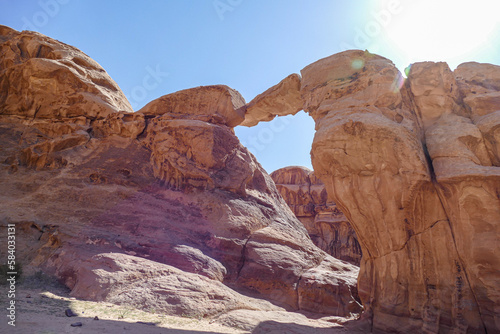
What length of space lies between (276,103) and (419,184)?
7668 millimetres

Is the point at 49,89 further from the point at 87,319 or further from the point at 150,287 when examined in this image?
the point at 87,319

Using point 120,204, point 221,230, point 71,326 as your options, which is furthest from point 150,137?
point 71,326

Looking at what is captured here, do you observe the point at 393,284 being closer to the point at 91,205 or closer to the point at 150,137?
the point at 91,205

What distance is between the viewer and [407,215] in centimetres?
621

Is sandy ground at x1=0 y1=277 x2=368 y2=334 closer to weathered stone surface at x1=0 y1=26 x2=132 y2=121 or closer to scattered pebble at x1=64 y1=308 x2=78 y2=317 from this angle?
scattered pebble at x1=64 y1=308 x2=78 y2=317

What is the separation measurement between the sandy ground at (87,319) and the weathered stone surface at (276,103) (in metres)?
8.78

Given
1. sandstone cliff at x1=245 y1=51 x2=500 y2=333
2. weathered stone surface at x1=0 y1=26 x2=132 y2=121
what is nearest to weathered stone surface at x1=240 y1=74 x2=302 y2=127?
sandstone cliff at x1=245 y1=51 x2=500 y2=333

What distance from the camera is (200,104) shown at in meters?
12.8

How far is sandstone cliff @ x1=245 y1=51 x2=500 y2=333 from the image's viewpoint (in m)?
5.35

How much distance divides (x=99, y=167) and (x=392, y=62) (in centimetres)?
1044

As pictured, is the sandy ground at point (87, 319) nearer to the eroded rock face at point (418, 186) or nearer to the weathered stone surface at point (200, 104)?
the eroded rock face at point (418, 186)

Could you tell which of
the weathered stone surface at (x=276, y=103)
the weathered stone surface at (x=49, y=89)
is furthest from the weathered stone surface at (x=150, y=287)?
the weathered stone surface at (x=49, y=89)

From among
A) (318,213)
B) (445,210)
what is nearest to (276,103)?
(445,210)

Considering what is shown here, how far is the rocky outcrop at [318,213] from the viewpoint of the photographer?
23895 millimetres
